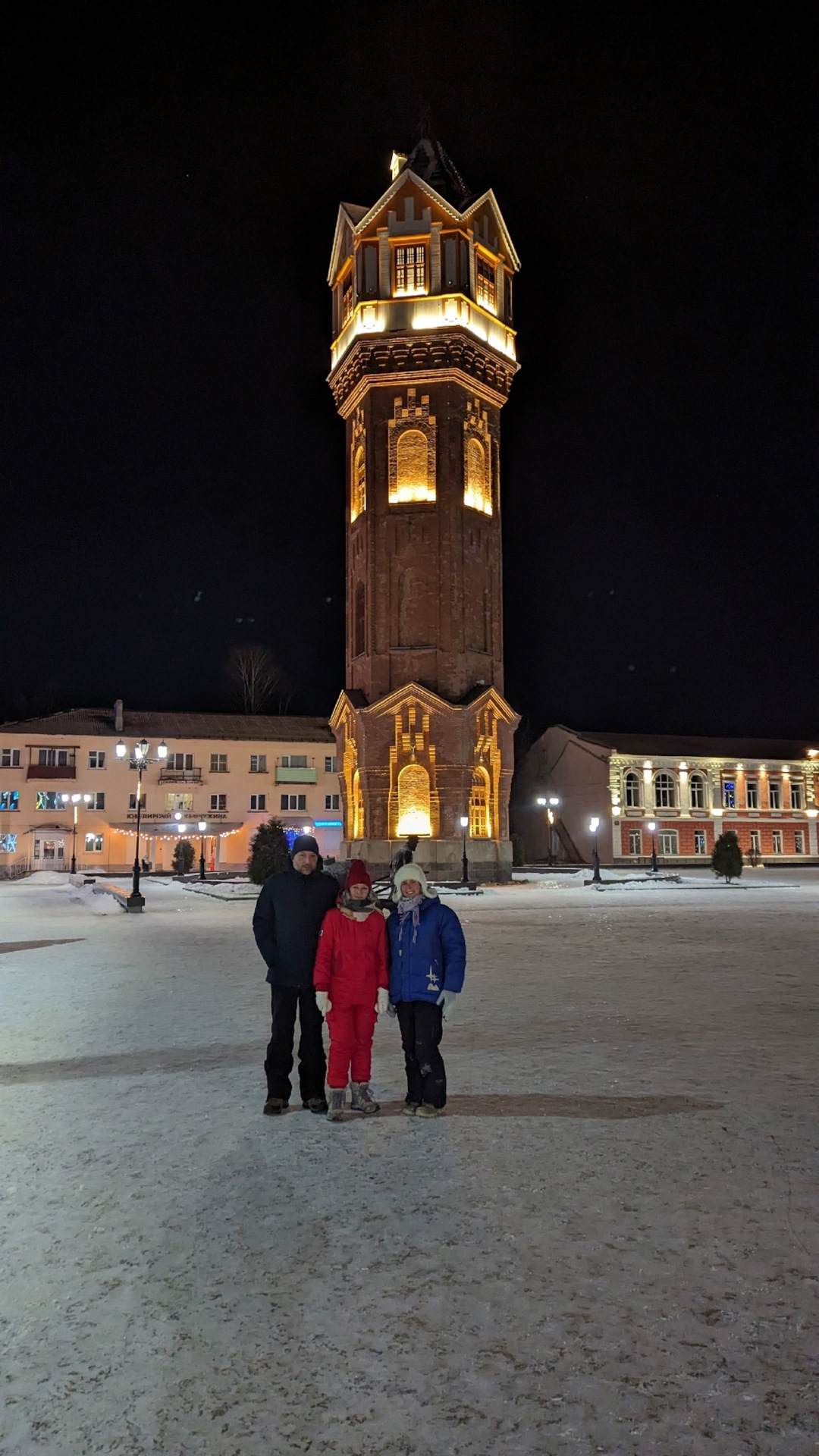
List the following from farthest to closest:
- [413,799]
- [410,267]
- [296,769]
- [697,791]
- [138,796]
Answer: [296,769], [697,791], [410,267], [413,799], [138,796]

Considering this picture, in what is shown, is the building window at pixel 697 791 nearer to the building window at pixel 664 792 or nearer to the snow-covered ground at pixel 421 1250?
the building window at pixel 664 792

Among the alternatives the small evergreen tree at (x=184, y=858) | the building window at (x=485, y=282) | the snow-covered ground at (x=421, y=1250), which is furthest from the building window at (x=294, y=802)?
the snow-covered ground at (x=421, y=1250)

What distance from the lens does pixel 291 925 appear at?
635 cm

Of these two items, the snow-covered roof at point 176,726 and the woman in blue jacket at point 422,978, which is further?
the snow-covered roof at point 176,726

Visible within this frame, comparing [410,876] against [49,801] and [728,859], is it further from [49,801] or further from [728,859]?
[49,801]

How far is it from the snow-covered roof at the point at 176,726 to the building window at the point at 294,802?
3230mm

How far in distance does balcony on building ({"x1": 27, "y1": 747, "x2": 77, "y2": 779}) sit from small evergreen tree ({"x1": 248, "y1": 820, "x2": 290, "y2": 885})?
67.6ft

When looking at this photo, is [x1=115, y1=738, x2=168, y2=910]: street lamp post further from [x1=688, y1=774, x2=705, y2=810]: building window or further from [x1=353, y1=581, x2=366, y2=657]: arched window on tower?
[x1=688, y1=774, x2=705, y2=810]: building window

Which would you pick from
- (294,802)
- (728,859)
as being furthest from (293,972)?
(294,802)

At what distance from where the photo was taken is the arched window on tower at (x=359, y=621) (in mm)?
41000

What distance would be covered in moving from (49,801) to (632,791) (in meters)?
32.4

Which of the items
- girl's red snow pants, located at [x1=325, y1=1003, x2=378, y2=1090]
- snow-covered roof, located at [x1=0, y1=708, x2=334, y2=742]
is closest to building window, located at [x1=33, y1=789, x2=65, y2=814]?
snow-covered roof, located at [x1=0, y1=708, x2=334, y2=742]

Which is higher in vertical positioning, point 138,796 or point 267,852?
point 138,796

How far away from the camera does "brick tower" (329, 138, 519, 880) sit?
38.3 meters
